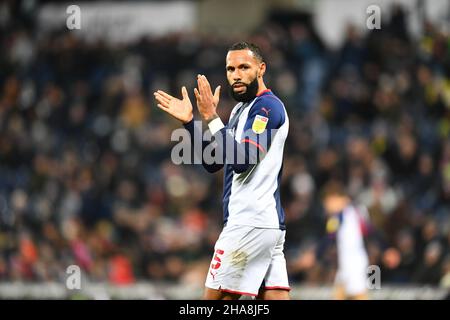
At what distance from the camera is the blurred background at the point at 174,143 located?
13.7m

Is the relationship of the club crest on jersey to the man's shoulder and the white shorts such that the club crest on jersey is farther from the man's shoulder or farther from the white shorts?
the white shorts

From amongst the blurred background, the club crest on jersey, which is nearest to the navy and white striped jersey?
the club crest on jersey

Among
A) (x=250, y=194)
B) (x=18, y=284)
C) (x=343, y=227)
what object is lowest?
(x=18, y=284)

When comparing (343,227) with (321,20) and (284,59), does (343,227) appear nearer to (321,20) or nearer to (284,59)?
(284,59)

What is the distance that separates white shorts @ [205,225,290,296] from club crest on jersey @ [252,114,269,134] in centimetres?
64

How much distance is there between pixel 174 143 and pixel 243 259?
29.9ft

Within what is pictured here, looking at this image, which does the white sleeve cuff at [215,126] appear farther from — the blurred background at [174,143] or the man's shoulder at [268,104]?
the blurred background at [174,143]

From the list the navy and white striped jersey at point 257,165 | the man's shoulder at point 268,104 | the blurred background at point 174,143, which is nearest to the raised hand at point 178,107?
the navy and white striped jersey at point 257,165

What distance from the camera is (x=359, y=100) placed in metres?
15.2

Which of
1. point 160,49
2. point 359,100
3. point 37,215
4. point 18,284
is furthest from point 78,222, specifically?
point 359,100

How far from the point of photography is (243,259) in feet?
21.3

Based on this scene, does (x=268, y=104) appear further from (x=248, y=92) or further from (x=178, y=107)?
(x=178, y=107)

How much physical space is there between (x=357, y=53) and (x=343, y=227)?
475 cm

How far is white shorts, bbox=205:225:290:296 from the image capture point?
21.3 feet
